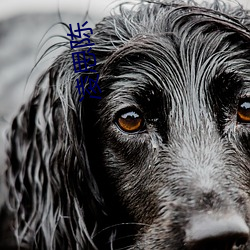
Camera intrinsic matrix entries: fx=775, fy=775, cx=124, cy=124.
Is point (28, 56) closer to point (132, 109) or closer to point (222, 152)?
point (132, 109)

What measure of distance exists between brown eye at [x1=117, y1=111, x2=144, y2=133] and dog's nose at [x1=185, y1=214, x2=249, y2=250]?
0.52m

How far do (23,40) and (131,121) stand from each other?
62.9 inches

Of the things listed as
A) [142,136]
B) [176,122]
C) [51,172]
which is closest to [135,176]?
[142,136]

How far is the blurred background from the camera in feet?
13.1

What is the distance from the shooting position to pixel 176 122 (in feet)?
10.1

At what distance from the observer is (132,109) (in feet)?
10.2

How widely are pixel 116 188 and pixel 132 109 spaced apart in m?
0.35

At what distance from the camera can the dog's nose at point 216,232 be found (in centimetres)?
266

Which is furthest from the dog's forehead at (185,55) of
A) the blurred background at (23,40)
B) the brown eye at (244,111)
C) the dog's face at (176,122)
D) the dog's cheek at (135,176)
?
the blurred background at (23,40)

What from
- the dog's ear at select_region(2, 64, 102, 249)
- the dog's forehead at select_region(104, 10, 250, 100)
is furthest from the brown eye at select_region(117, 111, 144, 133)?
the dog's ear at select_region(2, 64, 102, 249)

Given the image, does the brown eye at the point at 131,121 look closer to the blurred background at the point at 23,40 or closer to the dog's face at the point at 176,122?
the dog's face at the point at 176,122

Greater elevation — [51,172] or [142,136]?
[142,136]

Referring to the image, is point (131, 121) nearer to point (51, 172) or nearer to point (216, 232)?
point (51, 172)

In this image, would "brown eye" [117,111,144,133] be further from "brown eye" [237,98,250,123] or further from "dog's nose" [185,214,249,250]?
"dog's nose" [185,214,249,250]
